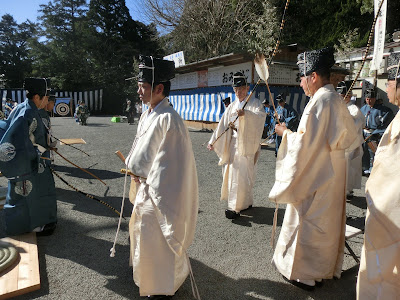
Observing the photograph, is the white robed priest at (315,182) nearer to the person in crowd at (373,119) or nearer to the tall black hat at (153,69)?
the tall black hat at (153,69)

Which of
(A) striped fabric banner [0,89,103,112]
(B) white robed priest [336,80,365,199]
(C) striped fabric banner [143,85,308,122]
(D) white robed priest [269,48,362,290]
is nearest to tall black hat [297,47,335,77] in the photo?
(D) white robed priest [269,48,362,290]

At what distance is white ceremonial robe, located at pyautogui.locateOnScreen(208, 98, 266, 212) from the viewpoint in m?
4.13

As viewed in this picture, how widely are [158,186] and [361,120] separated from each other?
15.4ft

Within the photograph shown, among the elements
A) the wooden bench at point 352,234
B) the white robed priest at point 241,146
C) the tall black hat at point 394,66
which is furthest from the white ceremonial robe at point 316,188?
the white robed priest at point 241,146

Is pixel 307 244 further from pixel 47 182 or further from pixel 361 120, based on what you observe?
pixel 361 120

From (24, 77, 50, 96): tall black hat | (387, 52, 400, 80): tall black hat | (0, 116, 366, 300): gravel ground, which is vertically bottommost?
(0, 116, 366, 300): gravel ground

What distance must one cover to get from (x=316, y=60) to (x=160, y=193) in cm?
171

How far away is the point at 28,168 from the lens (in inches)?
129

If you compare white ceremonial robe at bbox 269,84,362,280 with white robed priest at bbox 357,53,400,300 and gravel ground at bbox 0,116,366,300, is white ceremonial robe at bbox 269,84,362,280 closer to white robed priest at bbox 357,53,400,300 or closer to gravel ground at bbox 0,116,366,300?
gravel ground at bbox 0,116,366,300

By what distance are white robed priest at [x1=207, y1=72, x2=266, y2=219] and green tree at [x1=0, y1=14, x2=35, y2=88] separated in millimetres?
36803

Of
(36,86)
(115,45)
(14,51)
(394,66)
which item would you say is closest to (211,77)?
(36,86)

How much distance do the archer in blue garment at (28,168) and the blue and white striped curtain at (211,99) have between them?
8975 mm

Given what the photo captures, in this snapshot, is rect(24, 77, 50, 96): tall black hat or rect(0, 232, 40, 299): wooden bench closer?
rect(0, 232, 40, 299): wooden bench

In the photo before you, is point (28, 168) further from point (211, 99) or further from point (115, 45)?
point (115, 45)
